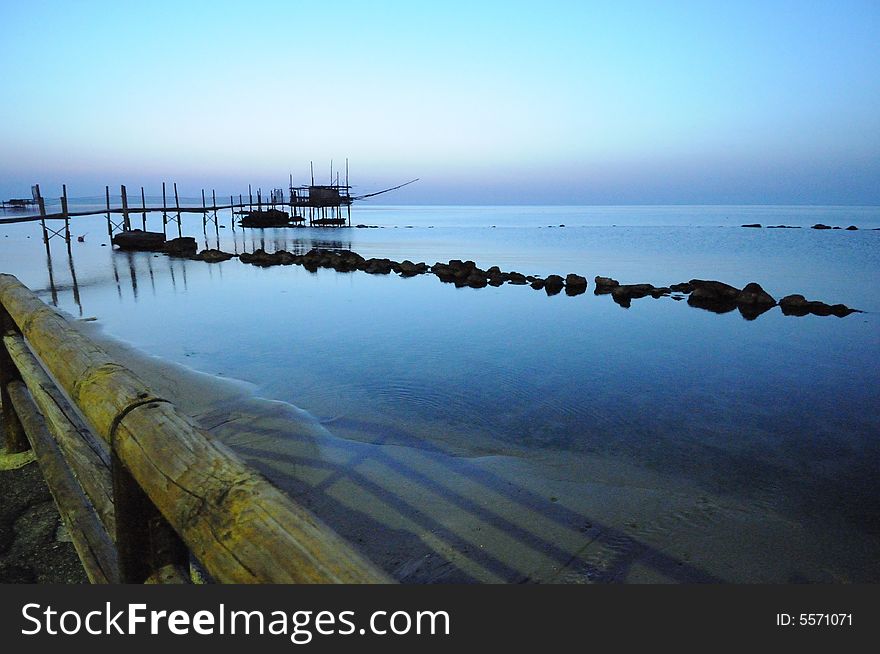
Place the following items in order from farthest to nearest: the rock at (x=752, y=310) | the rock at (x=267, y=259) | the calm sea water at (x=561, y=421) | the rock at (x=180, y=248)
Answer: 1. the rock at (x=180, y=248)
2. the rock at (x=267, y=259)
3. the rock at (x=752, y=310)
4. the calm sea water at (x=561, y=421)

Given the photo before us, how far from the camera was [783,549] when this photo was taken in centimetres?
479

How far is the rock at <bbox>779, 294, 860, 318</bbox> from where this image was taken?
19547mm

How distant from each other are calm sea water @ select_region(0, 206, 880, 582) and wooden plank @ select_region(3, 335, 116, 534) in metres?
2.21

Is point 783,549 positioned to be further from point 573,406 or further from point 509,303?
point 509,303

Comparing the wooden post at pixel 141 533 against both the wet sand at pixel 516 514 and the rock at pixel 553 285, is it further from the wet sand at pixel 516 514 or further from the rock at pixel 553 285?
the rock at pixel 553 285

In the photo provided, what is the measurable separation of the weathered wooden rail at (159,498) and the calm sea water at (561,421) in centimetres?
225

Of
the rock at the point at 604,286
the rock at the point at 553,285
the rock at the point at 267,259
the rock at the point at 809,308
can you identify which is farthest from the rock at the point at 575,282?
the rock at the point at 267,259

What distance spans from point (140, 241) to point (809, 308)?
132 ft

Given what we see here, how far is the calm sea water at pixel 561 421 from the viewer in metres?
4.68

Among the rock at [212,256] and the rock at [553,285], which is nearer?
the rock at [553,285]

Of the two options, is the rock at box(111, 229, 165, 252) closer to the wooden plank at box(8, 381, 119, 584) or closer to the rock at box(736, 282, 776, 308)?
the rock at box(736, 282, 776, 308)

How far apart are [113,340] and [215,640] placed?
44.0 feet

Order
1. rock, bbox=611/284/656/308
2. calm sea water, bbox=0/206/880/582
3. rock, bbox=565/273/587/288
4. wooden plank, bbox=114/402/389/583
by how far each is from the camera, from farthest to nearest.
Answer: rock, bbox=565/273/587/288 → rock, bbox=611/284/656/308 → calm sea water, bbox=0/206/880/582 → wooden plank, bbox=114/402/389/583

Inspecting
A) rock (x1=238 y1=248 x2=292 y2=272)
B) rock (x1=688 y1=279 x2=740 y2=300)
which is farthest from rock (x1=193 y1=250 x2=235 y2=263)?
rock (x1=688 y1=279 x2=740 y2=300)
